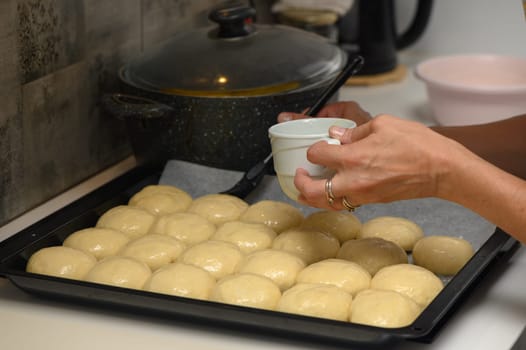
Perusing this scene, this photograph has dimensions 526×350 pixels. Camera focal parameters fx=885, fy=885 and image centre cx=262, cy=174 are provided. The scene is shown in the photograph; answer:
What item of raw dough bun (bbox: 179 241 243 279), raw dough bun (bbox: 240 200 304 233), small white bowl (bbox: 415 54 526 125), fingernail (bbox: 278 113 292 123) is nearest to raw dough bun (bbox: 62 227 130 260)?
raw dough bun (bbox: 179 241 243 279)

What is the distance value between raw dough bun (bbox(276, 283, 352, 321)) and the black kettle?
3.88 feet

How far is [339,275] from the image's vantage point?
1.28 m

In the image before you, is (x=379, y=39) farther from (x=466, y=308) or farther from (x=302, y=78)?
(x=466, y=308)

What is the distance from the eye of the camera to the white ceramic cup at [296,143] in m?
1.26

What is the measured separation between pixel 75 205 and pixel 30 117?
0.61 feet

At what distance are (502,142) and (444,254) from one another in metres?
0.28

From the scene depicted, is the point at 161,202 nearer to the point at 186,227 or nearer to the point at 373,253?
the point at 186,227

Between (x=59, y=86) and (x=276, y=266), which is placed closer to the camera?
(x=276, y=266)

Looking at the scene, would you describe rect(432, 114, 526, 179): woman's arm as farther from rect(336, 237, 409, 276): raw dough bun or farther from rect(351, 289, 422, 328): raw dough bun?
rect(351, 289, 422, 328): raw dough bun

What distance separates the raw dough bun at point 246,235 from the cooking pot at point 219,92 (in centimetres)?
23

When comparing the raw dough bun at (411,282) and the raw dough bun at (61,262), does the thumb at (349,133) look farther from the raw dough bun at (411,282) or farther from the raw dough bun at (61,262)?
the raw dough bun at (61,262)

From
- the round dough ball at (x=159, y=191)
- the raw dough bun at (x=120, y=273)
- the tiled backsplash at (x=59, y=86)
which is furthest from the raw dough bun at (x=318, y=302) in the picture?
the tiled backsplash at (x=59, y=86)

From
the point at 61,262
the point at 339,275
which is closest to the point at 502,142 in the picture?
the point at 339,275

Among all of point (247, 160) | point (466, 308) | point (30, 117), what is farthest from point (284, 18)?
point (466, 308)
